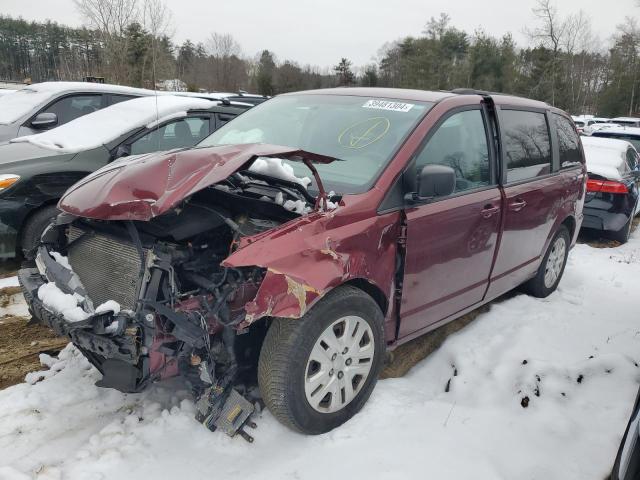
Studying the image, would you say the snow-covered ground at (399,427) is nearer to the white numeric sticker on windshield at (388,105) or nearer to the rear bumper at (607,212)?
the white numeric sticker on windshield at (388,105)

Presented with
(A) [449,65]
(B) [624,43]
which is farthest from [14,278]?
(B) [624,43]

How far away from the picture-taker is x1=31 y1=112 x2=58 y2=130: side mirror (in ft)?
21.9

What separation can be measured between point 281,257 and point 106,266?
3.21ft

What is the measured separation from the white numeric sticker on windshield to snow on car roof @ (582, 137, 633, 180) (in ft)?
17.5

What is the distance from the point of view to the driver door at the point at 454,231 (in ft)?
10.1

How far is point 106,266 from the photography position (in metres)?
2.65

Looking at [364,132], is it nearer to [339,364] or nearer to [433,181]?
[433,181]

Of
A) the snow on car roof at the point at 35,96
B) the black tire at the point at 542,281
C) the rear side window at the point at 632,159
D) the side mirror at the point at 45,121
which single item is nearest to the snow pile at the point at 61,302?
the black tire at the point at 542,281

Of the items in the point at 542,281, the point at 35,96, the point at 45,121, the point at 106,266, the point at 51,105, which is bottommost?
the point at 542,281

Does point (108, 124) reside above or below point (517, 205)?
above

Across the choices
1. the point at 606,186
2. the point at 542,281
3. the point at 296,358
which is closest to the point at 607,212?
the point at 606,186

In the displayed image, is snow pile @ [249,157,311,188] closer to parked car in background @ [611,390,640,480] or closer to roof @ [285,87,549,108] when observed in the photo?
roof @ [285,87,549,108]

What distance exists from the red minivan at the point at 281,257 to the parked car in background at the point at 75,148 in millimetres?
1997

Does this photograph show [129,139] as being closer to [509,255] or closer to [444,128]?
[444,128]
